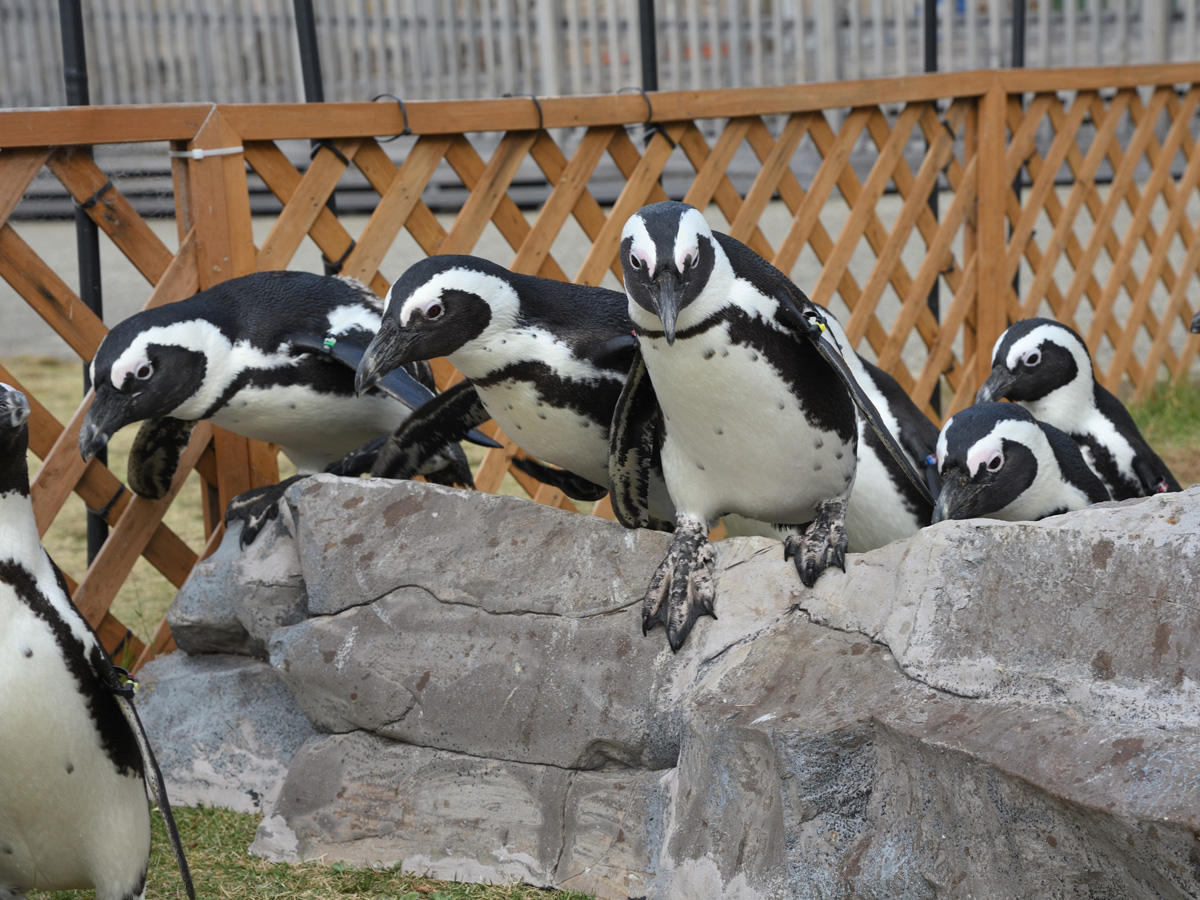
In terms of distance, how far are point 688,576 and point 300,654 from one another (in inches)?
22.4

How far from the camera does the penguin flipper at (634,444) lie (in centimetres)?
184

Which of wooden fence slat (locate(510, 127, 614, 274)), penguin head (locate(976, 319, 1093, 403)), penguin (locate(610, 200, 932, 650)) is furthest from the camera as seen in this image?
wooden fence slat (locate(510, 127, 614, 274))

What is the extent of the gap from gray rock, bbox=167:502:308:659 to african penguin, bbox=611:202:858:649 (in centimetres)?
55

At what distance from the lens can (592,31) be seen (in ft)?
18.3

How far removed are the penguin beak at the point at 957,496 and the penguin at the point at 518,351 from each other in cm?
28

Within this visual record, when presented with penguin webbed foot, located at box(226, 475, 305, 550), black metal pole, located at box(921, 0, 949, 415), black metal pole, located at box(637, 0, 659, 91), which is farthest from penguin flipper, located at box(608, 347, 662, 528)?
black metal pole, located at box(921, 0, 949, 415)

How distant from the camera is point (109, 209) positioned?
2232mm

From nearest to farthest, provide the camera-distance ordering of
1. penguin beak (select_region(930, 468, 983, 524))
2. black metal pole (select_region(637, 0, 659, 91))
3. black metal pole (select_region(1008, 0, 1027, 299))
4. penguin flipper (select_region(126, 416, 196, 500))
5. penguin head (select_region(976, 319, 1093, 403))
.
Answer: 1. penguin beak (select_region(930, 468, 983, 524))
2. penguin flipper (select_region(126, 416, 196, 500))
3. penguin head (select_region(976, 319, 1093, 403))
4. black metal pole (select_region(637, 0, 659, 91))
5. black metal pole (select_region(1008, 0, 1027, 299))

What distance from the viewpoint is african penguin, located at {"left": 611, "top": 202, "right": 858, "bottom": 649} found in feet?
5.18

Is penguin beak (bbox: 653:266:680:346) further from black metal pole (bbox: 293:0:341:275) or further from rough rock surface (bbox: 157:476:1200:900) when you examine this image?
black metal pole (bbox: 293:0:341:275)

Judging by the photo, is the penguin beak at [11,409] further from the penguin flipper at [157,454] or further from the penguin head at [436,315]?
the penguin flipper at [157,454]

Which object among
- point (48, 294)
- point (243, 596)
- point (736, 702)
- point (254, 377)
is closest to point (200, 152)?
point (48, 294)

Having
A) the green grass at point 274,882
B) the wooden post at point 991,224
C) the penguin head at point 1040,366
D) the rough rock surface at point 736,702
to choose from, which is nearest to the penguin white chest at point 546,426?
the rough rock surface at point 736,702

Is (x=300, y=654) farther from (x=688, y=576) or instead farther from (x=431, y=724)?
(x=688, y=576)
